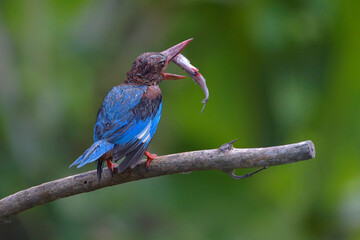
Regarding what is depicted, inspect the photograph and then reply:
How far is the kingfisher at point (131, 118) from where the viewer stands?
3.31 meters

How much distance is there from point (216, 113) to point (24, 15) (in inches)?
66.7

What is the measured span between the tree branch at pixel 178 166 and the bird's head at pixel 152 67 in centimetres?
80

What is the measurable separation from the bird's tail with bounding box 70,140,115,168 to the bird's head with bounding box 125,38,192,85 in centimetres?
67

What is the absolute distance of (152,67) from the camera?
12.8 feet

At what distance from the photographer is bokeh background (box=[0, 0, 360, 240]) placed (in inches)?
189

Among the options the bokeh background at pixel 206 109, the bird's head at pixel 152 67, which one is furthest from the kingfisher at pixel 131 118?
the bokeh background at pixel 206 109

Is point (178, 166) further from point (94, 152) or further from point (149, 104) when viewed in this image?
point (149, 104)

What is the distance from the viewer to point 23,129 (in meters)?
4.96

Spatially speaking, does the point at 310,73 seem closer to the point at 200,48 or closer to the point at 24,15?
the point at 200,48

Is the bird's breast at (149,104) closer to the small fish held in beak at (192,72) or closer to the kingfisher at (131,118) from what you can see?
the kingfisher at (131,118)

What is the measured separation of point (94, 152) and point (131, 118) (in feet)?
1.25

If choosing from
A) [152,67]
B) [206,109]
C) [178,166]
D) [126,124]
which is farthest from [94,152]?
[206,109]

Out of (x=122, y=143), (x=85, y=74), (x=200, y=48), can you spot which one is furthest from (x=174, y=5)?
(x=122, y=143)

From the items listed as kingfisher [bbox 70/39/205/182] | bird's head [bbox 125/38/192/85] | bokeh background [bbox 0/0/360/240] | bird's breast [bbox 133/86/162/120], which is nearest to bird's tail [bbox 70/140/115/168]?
kingfisher [bbox 70/39/205/182]
